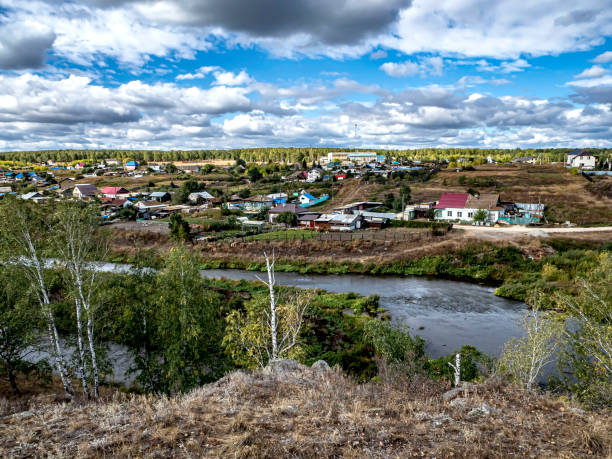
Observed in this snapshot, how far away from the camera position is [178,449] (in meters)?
6.23

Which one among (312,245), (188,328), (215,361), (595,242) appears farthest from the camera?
(312,245)

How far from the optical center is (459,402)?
8.27 metres

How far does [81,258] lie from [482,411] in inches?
548

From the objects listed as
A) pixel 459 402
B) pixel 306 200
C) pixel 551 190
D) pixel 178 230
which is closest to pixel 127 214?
pixel 178 230

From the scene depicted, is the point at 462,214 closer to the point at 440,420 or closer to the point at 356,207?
the point at 356,207

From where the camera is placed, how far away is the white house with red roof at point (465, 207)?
49.1m

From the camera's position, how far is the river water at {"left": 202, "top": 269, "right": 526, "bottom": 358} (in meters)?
21.7

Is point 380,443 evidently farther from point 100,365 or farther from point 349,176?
point 349,176

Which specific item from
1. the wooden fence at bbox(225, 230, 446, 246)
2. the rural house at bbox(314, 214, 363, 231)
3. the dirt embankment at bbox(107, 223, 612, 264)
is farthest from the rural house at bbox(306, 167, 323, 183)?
the dirt embankment at bbox(107, 223, 612, 264)

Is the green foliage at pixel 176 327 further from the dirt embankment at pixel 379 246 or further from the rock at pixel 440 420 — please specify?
Result: the dirt embankment at pixel 379 246

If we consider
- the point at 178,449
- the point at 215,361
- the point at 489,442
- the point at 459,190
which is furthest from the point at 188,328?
the point at 459,190

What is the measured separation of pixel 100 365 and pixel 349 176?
86982 millimetres

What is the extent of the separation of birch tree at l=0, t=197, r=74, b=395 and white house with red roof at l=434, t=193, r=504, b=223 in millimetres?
49007

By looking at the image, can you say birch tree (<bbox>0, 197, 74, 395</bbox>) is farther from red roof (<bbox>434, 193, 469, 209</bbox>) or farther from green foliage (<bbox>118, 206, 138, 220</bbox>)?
green foliage (<bbox>118, 206, 138, 220</bbox>)
